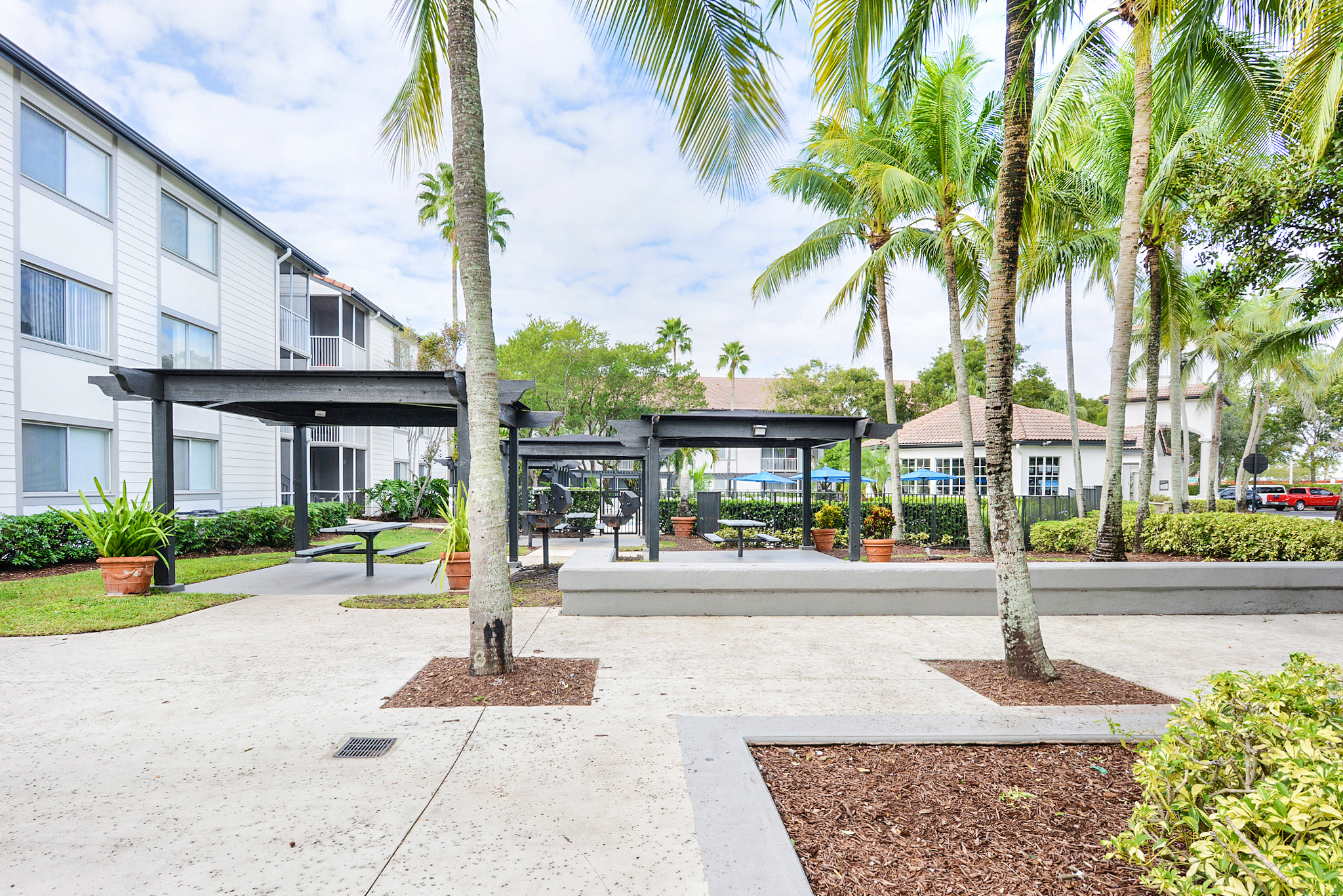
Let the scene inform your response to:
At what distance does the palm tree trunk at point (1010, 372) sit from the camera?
4703mm

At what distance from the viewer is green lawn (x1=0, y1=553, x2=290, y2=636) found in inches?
259

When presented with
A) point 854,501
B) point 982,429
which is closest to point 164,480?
point 854,501

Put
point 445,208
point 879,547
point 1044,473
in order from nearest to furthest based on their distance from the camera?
1. point 879,547
2. point 445,208
3. point 1044,473

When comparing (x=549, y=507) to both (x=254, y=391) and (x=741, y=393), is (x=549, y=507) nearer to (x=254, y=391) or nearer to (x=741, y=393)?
(x=254, y=391)

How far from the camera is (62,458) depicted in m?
12.2

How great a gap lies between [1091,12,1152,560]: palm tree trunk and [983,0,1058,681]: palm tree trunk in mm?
4573

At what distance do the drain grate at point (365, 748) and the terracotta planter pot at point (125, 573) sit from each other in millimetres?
6432

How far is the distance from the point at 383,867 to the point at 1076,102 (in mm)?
11069

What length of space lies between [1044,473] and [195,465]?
32.2m

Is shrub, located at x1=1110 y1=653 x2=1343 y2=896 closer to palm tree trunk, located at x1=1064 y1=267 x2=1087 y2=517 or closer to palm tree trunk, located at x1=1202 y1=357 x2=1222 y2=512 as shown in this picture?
palm tree trunk, located at x1=1064 y1=267 x2=1087 y2=517

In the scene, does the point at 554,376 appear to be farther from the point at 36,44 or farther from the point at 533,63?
the point at 533,63

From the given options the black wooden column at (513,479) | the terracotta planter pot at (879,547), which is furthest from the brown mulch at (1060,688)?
the black wooden column at (513,479)

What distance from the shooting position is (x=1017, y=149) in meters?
4.82

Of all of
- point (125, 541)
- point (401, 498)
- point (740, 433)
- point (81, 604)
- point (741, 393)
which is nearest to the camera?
point (81, 604)
